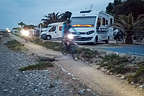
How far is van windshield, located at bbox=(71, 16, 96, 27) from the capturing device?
19297mm

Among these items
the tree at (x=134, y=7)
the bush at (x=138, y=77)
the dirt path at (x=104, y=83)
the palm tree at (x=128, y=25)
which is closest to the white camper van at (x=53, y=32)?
the palm tree at (x=128, y=25)

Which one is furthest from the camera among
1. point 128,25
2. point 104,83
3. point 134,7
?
point 134,7

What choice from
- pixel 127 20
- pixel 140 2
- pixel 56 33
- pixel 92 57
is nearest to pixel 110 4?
pixel 140 2

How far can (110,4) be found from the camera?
5400cm

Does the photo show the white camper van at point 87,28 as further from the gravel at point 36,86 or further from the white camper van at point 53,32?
the white camper van at point 53,32

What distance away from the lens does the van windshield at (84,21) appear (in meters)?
19.3

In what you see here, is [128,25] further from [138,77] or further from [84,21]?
[138,77]

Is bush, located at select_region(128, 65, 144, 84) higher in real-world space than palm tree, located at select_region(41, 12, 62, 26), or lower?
lower

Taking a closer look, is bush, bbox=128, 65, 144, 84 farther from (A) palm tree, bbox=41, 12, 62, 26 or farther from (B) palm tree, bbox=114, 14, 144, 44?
(A) palm tree, bbox=41, 12, 62, 26

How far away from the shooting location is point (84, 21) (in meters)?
19.5

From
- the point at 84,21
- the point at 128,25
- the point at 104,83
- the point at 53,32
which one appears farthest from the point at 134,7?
the point at 104,83

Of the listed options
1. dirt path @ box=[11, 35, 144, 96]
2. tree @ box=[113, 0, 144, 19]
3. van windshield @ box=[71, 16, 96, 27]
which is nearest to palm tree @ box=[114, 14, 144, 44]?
van windshield @ box=[71, 16, 96, 27]

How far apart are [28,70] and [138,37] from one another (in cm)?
1414

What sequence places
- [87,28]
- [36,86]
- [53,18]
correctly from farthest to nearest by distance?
[53,18] → [87,28] → [36,86]
